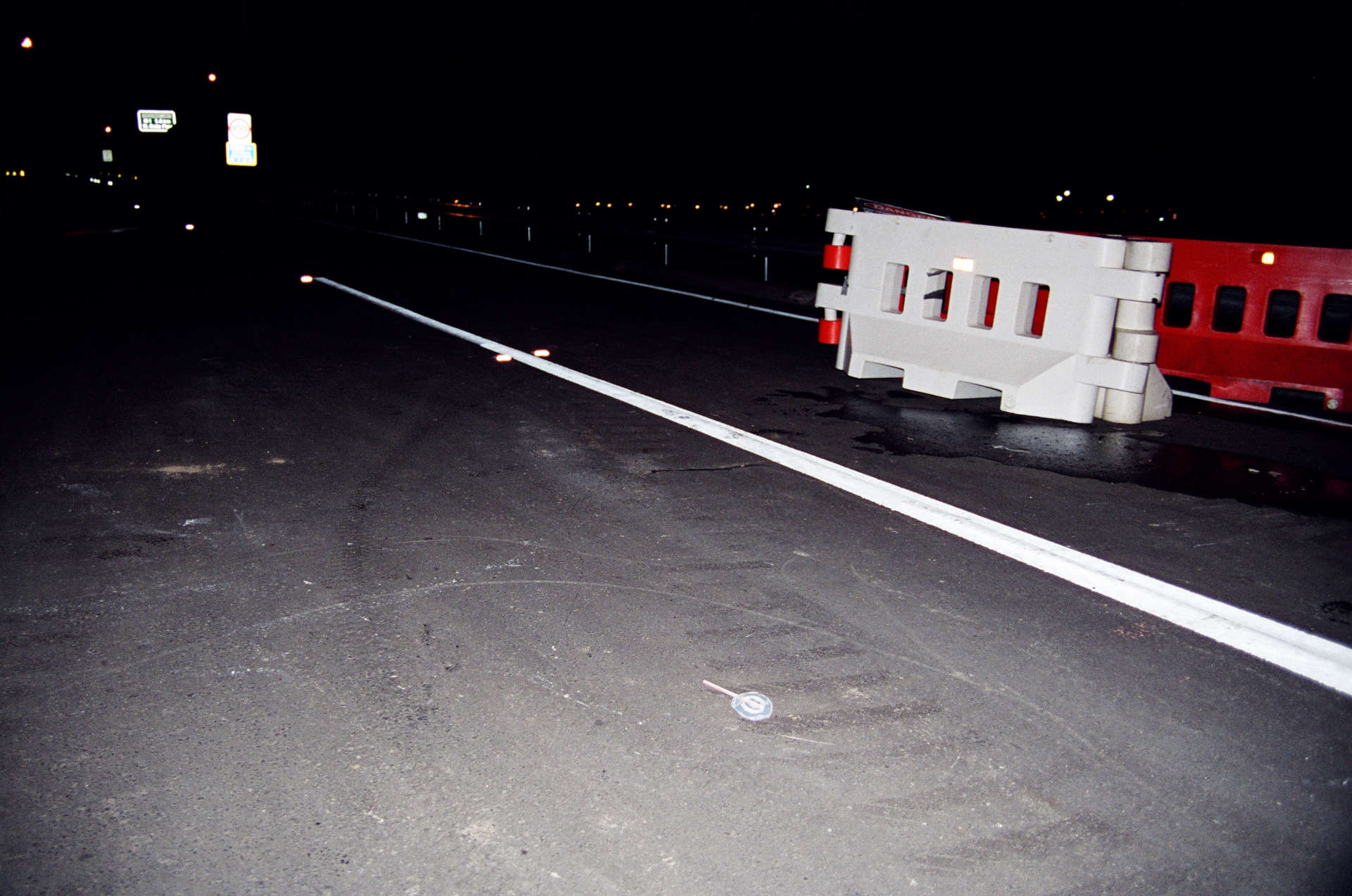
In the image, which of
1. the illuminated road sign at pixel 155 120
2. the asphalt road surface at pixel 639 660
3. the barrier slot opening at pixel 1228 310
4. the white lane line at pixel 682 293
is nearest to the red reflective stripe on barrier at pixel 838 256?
the asphalt road surface at pixel 639 660

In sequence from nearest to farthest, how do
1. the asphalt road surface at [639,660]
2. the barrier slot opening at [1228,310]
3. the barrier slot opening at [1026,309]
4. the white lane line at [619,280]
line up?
the asphalt road surface at [639,660] → the barrier slot opening at [1026,309] → the barrier slot opening at [1228,310] → the white lane line at [619,280]

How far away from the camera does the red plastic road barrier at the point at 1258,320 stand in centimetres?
866

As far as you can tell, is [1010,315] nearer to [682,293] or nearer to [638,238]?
[682,293]

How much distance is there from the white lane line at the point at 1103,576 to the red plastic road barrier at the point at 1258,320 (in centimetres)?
482

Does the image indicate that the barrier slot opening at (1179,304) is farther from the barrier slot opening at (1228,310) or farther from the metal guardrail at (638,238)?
the metal guardrail at (638,238)

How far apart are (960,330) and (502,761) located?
658 centimetres

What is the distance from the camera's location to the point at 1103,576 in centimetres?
473

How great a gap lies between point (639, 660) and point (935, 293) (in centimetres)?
631

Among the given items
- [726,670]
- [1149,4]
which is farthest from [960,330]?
[1149,4]

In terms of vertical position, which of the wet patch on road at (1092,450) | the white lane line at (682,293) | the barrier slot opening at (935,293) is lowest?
the wet patch on road at (1092,450)

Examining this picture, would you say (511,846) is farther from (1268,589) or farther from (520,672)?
(1268,589)

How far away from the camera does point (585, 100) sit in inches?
3270

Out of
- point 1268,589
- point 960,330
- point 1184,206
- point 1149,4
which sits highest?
point 1149,4

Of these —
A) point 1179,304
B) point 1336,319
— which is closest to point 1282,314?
point 1336,319
